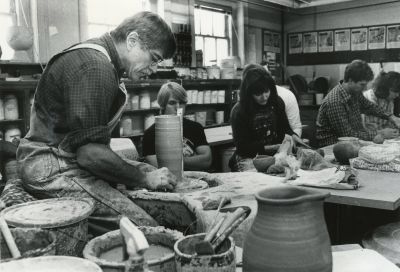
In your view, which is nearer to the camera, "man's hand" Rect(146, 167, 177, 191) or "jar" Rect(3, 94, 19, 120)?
"man's hand" Rect(146, 167, 177, 191)

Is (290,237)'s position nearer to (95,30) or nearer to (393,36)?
(95,30)

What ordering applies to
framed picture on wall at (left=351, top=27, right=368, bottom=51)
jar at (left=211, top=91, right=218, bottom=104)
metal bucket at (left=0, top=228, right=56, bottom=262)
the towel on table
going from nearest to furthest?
metal bucket at (left=0, top=228, right=56, bottom=262)
the towel on table
jar at (left=211, top=91, right=218, bottom=104)
framed picture on wall at (left=351, top=27, right=368, bottom=51)

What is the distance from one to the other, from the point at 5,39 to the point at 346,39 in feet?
24.3

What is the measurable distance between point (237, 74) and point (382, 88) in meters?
2.78

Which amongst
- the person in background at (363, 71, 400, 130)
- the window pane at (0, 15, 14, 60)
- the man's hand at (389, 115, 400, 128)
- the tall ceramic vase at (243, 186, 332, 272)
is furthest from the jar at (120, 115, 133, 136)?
the tall ceramic vase at (243, 186, 332, 272)

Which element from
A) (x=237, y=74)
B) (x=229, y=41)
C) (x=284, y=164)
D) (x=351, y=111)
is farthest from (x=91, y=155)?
(x=229, y=41)

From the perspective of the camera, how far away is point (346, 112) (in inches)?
175

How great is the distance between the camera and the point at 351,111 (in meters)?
4.59

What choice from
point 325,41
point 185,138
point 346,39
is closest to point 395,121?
point 185,138

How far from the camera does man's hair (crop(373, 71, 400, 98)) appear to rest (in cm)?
554

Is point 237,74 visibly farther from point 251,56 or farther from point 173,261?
point 173,261

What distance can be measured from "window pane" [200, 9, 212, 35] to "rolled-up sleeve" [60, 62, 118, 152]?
6733 millimetres

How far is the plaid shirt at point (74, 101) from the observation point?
6.19 ft

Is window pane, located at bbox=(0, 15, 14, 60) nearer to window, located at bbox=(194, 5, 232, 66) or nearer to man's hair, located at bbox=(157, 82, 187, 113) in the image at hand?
man's hair, located at bbox=(157, 82, 187, 113)
